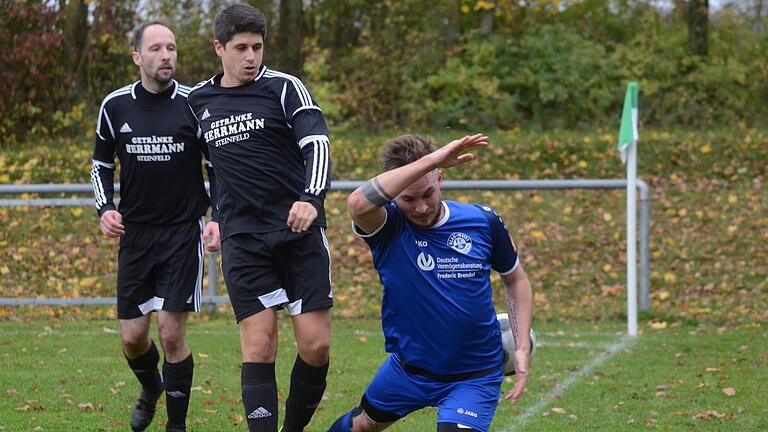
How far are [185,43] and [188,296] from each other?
15.9m

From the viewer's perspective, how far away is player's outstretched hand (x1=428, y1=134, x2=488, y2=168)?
4.00 metres

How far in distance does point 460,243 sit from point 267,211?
3.51 feet

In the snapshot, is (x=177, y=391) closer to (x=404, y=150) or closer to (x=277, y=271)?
(x=277, y=271)

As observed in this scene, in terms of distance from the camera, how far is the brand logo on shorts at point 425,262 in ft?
15.0

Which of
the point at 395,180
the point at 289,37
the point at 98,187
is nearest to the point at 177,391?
the point at 98,187

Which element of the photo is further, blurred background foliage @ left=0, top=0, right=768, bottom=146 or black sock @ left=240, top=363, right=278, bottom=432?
blurred background foliage @ left=0, top=0, right=768, bottom=146

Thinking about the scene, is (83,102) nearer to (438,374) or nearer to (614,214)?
(614,214)

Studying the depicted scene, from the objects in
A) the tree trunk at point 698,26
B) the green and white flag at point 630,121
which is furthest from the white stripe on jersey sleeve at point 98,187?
the tree trunk at point 698,26

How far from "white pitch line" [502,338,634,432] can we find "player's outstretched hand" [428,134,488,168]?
9.04 ft

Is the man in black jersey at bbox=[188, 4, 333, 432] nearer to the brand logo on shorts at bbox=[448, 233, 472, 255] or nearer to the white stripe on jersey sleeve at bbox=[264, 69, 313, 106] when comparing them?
the white stripe on jersey sleeve at bbox=[264, 69, 313, 106]

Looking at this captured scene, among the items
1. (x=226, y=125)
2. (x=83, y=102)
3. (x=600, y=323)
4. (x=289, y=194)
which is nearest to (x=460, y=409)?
(x=289, y=194)

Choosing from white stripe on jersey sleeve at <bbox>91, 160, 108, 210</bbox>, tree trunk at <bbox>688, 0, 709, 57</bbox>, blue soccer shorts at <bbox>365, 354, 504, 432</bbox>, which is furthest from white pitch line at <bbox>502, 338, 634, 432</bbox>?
tree trunk at <bbox>688, 0, 709, 57</bbox>

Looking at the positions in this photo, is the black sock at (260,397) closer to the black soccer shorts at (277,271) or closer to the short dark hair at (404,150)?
the black soccer shorts at (277,271)

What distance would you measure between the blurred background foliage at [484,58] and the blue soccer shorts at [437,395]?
1588cm
